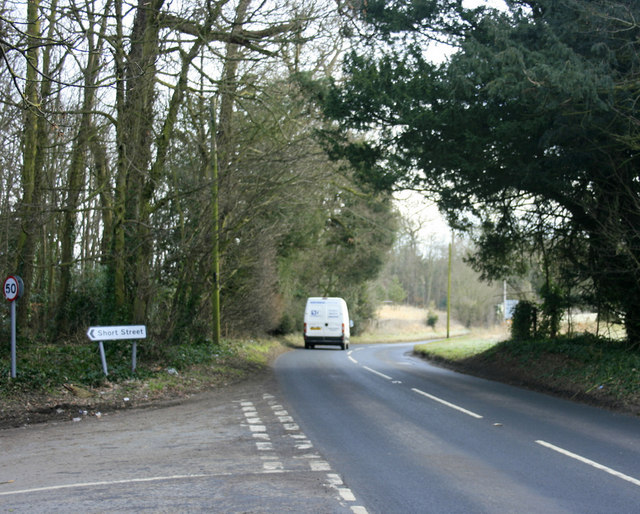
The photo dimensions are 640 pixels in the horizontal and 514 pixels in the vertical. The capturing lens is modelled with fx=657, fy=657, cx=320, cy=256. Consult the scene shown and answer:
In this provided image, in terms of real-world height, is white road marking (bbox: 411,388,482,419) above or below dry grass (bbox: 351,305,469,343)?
above

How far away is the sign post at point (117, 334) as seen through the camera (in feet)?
45.7

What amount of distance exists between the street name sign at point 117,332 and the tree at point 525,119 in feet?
21.7

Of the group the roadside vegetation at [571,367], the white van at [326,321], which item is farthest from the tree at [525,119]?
the white van at [326,321]

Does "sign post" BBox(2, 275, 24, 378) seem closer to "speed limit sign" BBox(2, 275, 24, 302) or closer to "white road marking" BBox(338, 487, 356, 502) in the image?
"speed limit sign" BBox(2, 275, 24, 302)

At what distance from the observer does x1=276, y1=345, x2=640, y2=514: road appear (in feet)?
20.2

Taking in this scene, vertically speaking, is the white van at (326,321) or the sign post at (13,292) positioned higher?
the sign post at (13,292)

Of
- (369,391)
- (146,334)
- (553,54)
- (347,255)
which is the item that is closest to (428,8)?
(553,54)

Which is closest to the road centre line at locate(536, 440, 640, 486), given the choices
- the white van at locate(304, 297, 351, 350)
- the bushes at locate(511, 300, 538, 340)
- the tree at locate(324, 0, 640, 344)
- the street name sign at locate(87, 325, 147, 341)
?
the tree at locate(324, 0, 640, 344)

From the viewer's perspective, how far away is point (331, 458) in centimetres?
781

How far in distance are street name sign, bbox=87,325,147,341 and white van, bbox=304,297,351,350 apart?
20.3 m

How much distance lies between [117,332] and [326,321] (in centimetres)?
2201

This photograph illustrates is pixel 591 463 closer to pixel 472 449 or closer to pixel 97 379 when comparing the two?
pixel 472 449

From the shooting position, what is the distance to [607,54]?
12.5m

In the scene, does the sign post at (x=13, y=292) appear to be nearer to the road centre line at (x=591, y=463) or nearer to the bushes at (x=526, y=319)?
the road centre line at (x=591, y=463)
